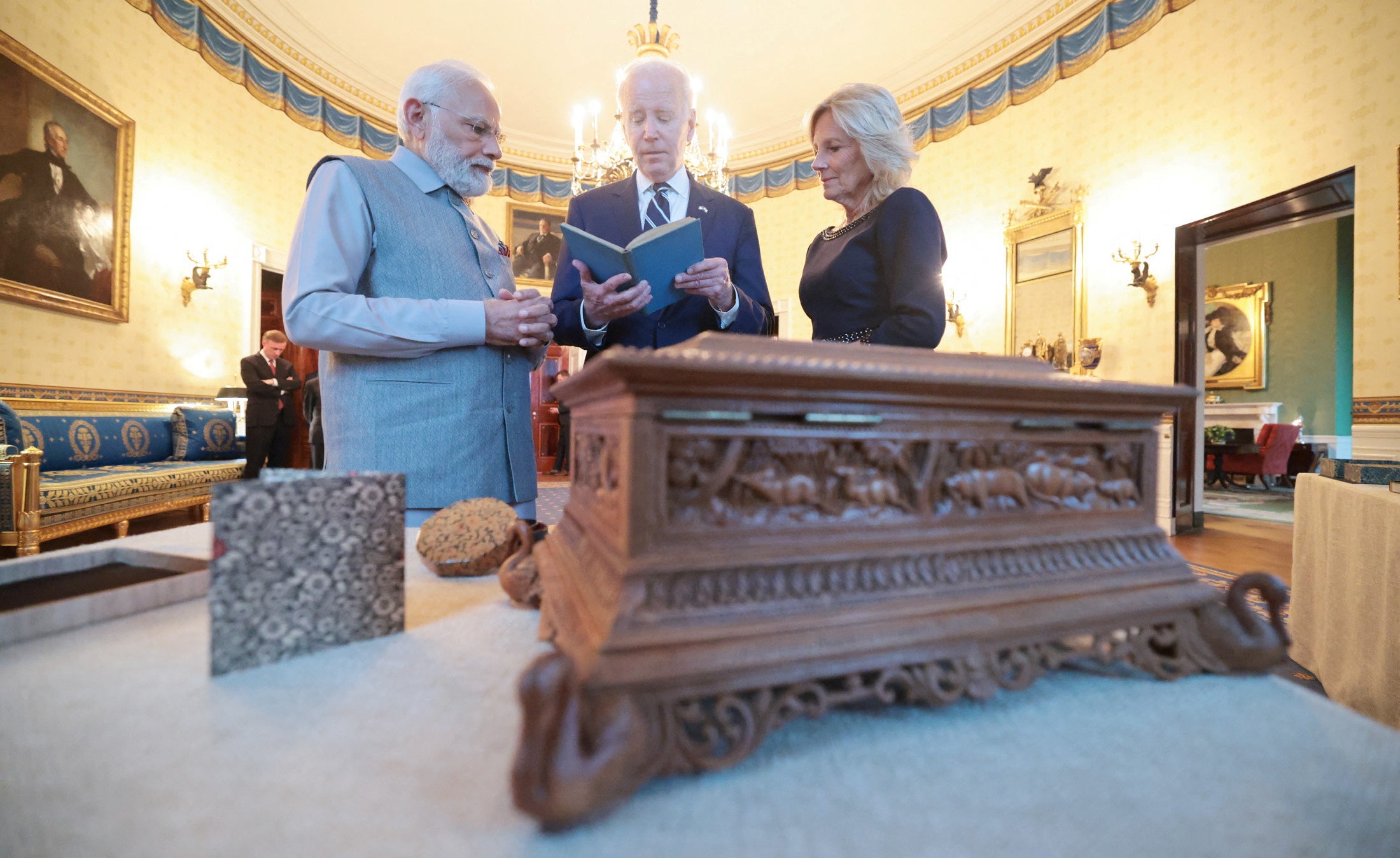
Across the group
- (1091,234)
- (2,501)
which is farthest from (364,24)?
(1091,234)

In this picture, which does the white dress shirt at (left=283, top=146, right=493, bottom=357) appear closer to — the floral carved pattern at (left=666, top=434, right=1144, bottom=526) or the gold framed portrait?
the floral carved pattern at (left=666, top=434, right=1144, bottom=526)

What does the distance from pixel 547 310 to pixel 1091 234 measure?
21.5 feet

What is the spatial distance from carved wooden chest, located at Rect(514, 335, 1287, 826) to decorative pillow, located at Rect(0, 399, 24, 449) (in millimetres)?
4857

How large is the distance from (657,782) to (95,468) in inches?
236

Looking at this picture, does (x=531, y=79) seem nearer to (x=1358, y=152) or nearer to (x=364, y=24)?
(x=364, y=24)

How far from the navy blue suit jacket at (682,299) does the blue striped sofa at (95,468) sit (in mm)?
3666

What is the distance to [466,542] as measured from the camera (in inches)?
43.4

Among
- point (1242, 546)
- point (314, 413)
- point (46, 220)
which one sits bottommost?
point (1242, 546)

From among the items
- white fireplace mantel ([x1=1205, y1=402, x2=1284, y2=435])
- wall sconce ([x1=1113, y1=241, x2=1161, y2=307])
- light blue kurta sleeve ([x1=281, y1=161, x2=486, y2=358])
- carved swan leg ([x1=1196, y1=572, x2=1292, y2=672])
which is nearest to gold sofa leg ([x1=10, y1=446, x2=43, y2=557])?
light blue kurta sleeve ([x1=281, y1=161, x2=486, y2=358])

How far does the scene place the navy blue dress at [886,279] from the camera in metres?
1.25

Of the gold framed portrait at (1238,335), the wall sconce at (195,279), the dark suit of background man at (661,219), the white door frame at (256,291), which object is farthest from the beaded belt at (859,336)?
the gold framed portrait at (1238,335)

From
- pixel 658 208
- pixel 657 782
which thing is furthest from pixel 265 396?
pixel 657 782

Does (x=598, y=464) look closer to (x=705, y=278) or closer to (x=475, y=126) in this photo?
(x=705, y=278)

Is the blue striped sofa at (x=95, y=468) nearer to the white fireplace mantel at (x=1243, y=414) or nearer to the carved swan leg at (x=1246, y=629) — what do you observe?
the carved swan leg at (x=1246, y=629)
